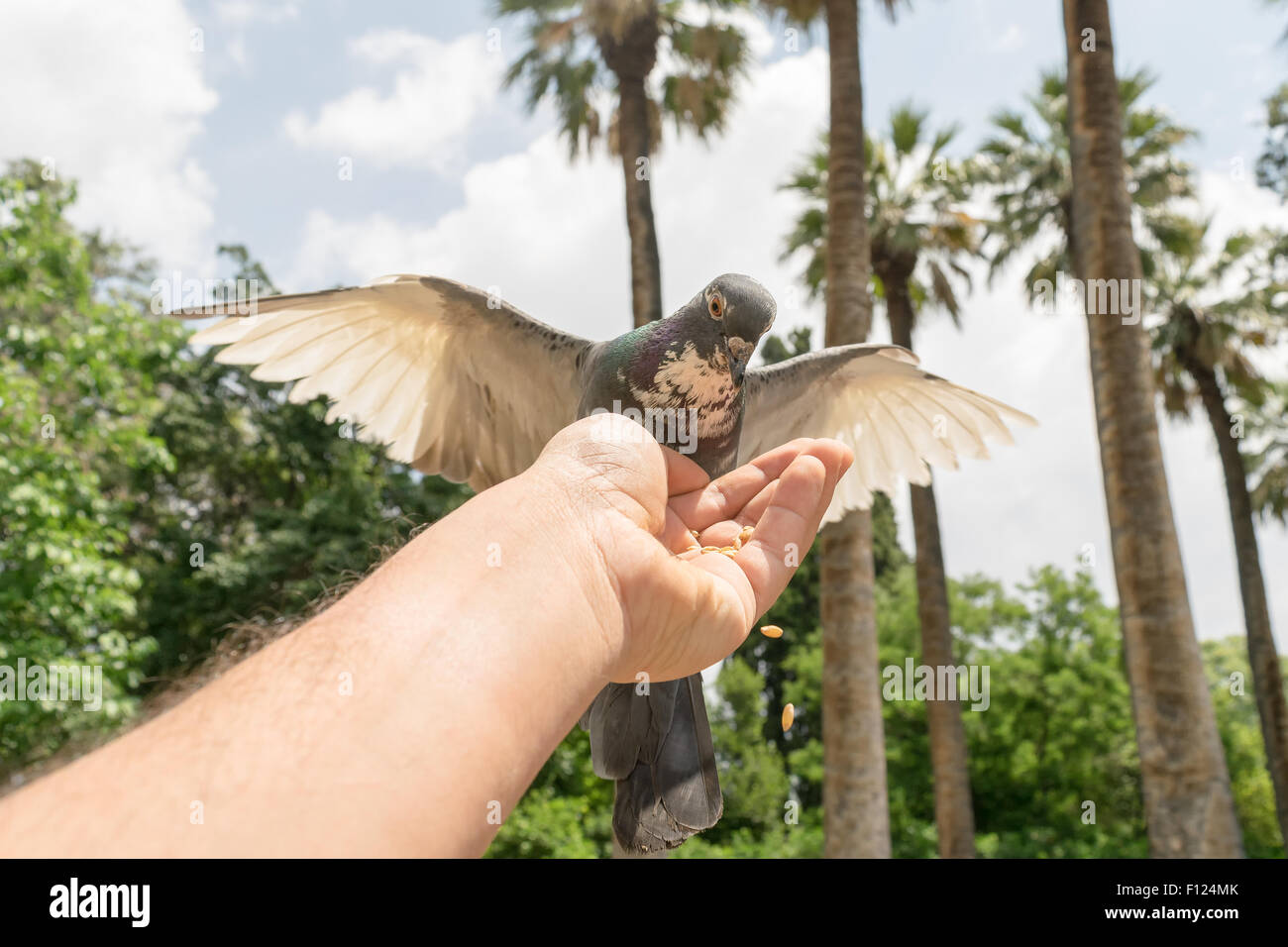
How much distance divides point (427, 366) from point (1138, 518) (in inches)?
182

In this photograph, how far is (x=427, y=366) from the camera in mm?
3455

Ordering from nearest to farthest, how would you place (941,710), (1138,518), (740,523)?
(740,523) → (1138,518) → (941,710)

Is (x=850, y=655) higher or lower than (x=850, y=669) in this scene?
higher

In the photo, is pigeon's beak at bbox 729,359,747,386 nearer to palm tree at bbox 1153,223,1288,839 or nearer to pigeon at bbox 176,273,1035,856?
pigeon at bbox 176,273,1035,856

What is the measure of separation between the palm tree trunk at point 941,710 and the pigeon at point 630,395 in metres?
9.11

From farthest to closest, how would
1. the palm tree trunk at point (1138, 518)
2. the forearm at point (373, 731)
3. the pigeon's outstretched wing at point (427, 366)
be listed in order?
the palm tree trunk at point (1138, 518) < the pigeon's outstretched wing at point (427, 366) < the forearm at point (373, 731)

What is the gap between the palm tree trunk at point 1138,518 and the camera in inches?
206

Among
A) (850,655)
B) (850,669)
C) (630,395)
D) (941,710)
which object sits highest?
(630,395)

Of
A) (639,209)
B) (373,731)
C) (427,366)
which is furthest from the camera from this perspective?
(639,209)

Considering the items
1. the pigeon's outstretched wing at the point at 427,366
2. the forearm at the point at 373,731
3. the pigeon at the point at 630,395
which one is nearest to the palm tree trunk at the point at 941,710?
the pigeon at the point at 630,395

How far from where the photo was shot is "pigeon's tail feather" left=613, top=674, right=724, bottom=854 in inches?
79.9

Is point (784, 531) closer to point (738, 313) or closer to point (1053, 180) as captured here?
point (738, 313)

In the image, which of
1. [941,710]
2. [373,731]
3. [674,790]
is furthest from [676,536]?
[941,710]

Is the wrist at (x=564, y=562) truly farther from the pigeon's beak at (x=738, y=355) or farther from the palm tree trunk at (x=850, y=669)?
the palm tree trunk at (x=850, y=669)
